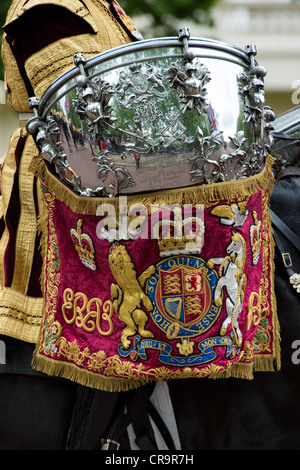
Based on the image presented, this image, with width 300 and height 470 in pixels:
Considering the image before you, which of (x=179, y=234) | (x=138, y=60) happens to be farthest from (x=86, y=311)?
(x=138, y=60)

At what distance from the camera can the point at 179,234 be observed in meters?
1.61

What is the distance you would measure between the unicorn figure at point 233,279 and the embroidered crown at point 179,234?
72mm

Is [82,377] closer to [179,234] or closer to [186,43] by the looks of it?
[179,234]

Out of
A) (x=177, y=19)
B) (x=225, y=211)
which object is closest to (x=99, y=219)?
(x=225, y=211)

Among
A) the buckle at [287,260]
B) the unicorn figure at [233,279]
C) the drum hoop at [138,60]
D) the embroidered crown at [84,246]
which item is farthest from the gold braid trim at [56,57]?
the buckle at [287,260]

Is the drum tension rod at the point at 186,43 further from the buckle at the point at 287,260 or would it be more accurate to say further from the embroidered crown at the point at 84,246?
the buckle at the point at 287,260

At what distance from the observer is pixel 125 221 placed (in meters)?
1.62

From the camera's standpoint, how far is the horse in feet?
6.14

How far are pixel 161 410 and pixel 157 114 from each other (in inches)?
34.4

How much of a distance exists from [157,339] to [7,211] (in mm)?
636

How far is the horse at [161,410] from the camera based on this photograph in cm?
187

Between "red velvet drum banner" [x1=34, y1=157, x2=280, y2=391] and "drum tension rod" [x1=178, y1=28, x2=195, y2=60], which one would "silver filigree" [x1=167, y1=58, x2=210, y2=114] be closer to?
"drum tension rod" [x1=178, y1=28, x2=195, y2=60]

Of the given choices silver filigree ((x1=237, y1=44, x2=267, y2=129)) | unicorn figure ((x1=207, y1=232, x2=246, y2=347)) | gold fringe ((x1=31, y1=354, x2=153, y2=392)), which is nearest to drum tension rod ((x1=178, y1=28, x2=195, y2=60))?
silver filigree ((x1=237, y1=44, x2=267, y2=129))
